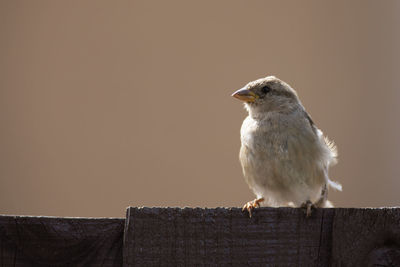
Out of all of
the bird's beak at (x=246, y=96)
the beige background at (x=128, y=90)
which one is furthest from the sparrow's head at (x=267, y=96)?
the beige background at (x=128, y=90)

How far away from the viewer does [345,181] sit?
651 cm

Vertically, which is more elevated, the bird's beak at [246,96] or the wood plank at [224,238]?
the bird's beak at [246,96]

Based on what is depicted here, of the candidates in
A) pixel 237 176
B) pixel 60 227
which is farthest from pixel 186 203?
pixel 60 227

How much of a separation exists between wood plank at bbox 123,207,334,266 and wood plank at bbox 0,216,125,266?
2.3 inches

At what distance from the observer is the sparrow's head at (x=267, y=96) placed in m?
3.76

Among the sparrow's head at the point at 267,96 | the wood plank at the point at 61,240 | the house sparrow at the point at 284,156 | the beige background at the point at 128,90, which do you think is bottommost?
the wood plank at the point at 61,240

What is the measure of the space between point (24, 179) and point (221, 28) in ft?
7.92

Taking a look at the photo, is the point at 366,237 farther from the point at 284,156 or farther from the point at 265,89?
the point at 265,89

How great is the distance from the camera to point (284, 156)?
129 inches

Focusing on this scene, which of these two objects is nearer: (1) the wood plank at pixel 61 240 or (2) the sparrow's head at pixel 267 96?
(1) the wood plank at pixel 61 240

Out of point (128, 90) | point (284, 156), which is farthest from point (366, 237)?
point (128, 90)

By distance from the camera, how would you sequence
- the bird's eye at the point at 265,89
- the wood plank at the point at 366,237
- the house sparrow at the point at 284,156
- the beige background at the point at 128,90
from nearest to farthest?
the wood plank at the point at 366,237 → the house sparrow at the point at 284,156 → the bird's eye at the point at 265,89 → the beige background at the point at 128,90

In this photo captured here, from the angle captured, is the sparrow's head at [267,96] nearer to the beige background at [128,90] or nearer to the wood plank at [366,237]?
the wood plank at [366,237]

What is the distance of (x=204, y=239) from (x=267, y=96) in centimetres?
208
